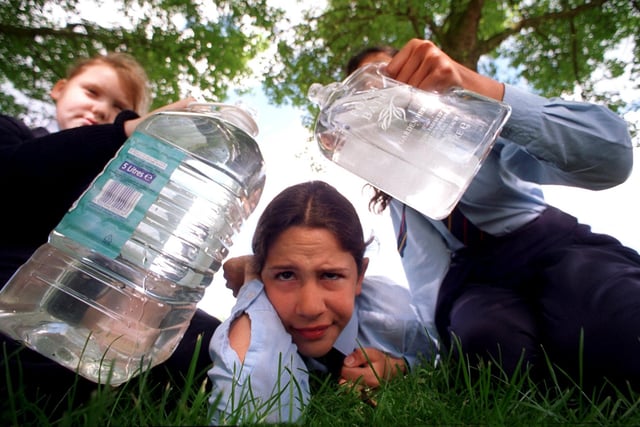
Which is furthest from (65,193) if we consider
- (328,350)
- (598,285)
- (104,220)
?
(598,285)

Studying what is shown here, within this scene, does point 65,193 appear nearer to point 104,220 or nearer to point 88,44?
point 104,220

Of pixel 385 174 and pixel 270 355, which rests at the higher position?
pixel 385 174

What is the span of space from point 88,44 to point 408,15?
12.6 ft

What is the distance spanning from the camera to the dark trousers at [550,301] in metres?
1.27

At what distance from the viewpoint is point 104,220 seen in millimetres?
1222

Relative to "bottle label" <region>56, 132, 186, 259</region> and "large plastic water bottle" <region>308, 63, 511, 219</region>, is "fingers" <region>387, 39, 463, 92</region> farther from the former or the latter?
"bottle label" <region>56, 132, 186, 259</region>

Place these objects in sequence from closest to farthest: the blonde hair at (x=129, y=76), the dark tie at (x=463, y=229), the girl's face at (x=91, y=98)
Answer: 1. the dark tie at (x=463, y=229)
2. the girl's face at (x=91, y=98)
3. the blonde hair at (x=129, y=76)

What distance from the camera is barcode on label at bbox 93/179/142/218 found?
1.18 meters

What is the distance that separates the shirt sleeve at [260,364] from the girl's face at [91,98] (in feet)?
4.10

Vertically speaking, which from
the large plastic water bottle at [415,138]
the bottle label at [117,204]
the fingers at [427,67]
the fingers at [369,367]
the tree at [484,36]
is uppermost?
the tree at [484,36]

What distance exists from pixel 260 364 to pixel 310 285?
15.2 inches

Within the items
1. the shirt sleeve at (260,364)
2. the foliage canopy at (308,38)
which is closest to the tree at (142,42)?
the foliage canopy at (308,38)

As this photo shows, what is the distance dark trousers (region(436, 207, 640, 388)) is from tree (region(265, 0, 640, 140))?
3165 mm

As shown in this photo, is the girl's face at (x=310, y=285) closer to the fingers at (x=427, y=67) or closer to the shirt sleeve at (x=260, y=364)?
the shirt sleeve at (x=260, y=364)
